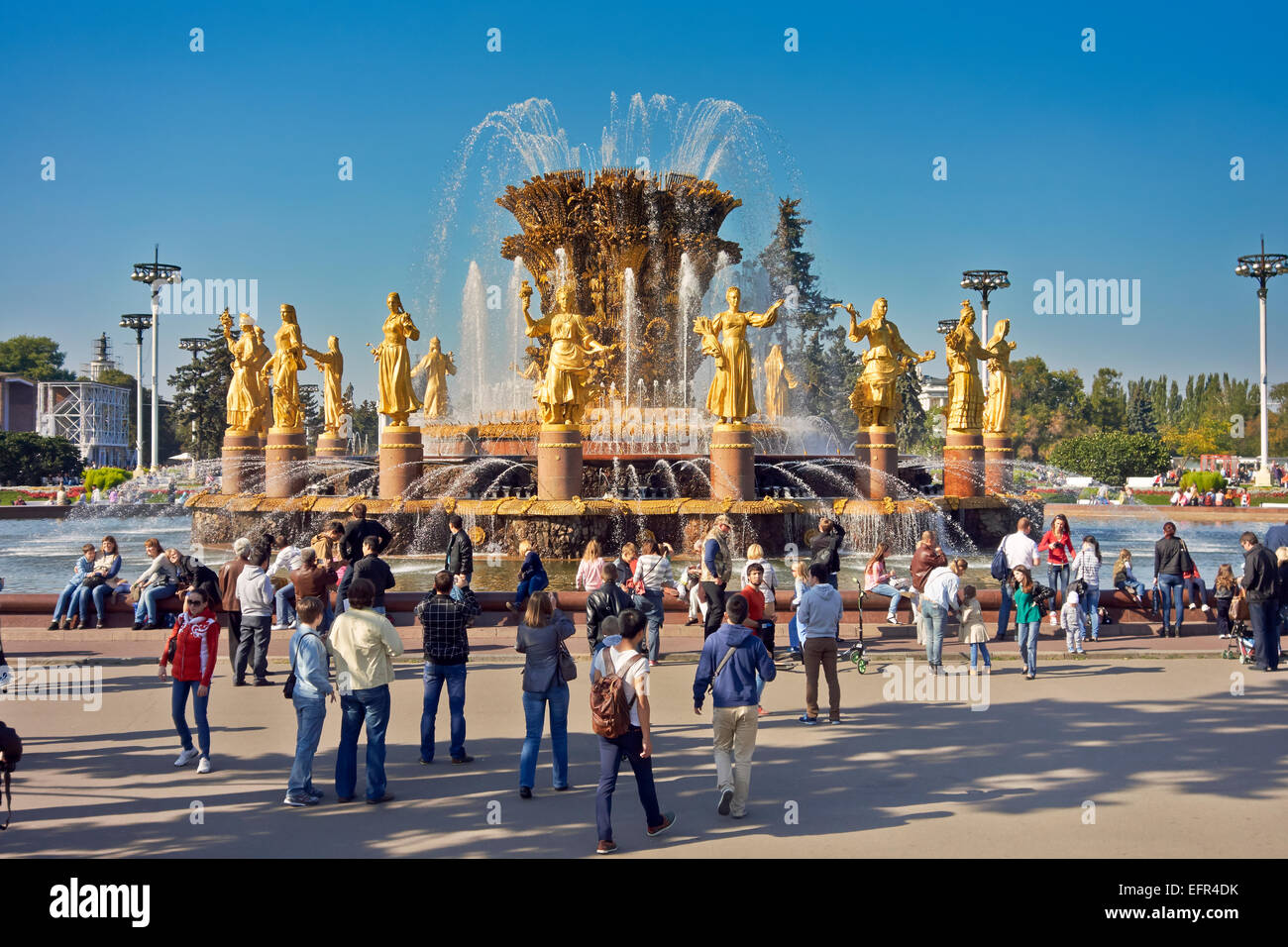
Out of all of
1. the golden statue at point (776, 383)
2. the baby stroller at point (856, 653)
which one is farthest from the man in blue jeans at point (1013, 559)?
the golden statue at point (776, 383)

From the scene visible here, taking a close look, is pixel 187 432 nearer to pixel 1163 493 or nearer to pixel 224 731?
pixel 1163 493

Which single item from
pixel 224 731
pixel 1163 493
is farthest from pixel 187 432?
pixel 224 731

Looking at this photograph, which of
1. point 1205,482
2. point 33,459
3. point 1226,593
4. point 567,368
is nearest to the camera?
point 1226,593

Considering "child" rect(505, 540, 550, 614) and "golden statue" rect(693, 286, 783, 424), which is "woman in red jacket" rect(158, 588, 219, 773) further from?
"golden statue" rect(693, 286, 783, 424)

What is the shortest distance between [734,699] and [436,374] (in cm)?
2502

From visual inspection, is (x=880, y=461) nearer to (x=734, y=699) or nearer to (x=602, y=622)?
(x=602, y=622)

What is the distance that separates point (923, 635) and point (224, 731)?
6.95 metres

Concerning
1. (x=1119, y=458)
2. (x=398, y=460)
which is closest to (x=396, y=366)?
(x=398, y=460)

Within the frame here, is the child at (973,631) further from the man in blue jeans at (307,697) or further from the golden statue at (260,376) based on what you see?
the golden statue at (260,376)

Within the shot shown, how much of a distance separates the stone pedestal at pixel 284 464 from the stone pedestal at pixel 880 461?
1310 cm

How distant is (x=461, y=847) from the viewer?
5.63 m

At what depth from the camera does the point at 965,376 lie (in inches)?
976

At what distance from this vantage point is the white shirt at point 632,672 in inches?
233

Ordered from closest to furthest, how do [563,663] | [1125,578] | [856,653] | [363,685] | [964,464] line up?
[363,685], [563,663], [856,653], [1125,578], [964,464]
